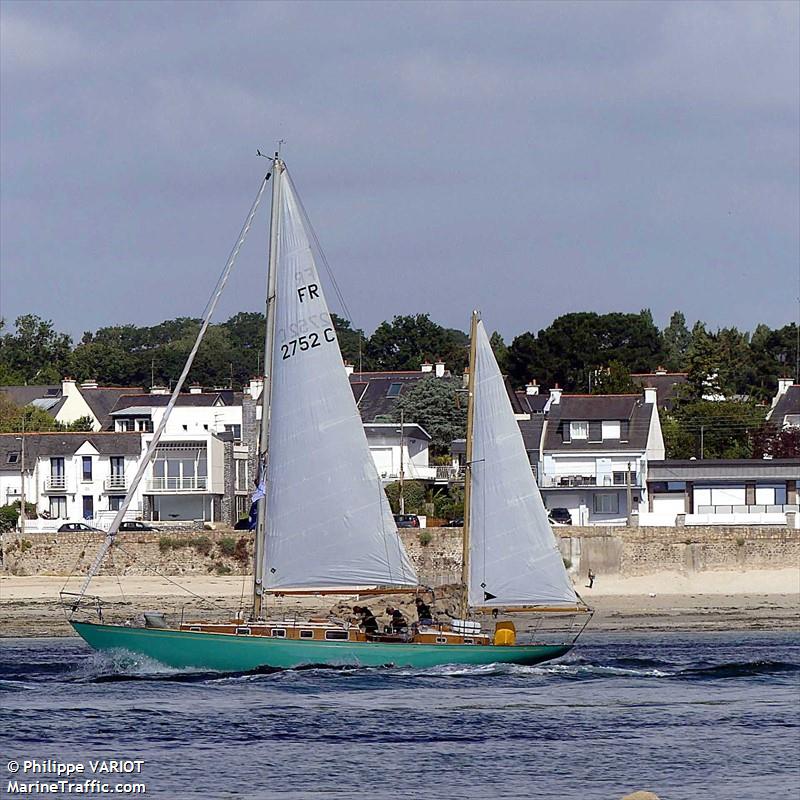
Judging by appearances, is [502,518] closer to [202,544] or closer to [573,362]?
[202,544]

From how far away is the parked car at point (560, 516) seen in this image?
72062 millimetres

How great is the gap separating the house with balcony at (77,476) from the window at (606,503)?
72.0 ft

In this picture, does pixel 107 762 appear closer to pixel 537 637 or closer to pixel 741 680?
pixel 741 680

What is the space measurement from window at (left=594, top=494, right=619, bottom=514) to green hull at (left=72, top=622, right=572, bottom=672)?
134ft

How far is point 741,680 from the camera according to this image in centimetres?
3694

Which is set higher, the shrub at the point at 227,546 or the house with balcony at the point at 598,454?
the house with balcony at the point at 598,454

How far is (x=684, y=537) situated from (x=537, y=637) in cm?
1577

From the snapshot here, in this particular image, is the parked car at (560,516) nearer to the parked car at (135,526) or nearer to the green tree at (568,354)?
the parked car at (135,526)

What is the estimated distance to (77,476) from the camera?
3049 inches

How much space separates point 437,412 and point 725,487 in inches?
878

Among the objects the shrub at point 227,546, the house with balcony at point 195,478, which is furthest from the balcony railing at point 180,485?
the shrub at point 227,546

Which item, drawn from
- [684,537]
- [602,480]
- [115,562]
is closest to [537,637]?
[684,537]

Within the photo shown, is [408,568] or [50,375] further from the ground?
[50,375]

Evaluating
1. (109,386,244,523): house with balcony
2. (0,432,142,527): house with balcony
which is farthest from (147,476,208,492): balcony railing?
(0,432,142,527): house with balcony
